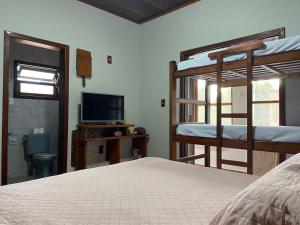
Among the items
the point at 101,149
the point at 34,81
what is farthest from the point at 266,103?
the point at 34,81

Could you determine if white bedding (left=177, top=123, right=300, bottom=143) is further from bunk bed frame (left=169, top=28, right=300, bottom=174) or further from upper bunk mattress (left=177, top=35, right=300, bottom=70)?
upper bunk mattress (left=177, top=35, right=300, bottom=70)

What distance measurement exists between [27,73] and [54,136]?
1.25 metres

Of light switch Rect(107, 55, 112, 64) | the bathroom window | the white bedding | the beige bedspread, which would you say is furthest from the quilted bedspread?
the bathroom window

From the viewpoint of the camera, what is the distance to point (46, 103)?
418 cm

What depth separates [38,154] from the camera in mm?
3600

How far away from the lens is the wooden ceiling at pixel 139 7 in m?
3.37

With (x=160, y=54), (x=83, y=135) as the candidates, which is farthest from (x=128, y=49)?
(x=83, y=135)

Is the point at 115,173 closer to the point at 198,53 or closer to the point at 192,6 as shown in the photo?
the point at 198,53

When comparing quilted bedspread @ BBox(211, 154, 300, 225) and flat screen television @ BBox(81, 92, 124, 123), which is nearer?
quilted bedspread @ BBox(211, 154, 300, 225)

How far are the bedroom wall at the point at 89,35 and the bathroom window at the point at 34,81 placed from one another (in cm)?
109

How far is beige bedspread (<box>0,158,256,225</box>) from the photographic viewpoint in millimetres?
755

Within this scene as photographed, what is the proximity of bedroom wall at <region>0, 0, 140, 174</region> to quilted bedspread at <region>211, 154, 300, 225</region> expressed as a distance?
2.92 m

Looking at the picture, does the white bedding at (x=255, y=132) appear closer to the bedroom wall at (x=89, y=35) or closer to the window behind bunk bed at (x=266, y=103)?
the bedroom wall at (x=89, y=35)

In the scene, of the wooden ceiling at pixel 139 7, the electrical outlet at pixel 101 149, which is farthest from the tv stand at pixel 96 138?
the wooden ceiling at pixel 139 7
